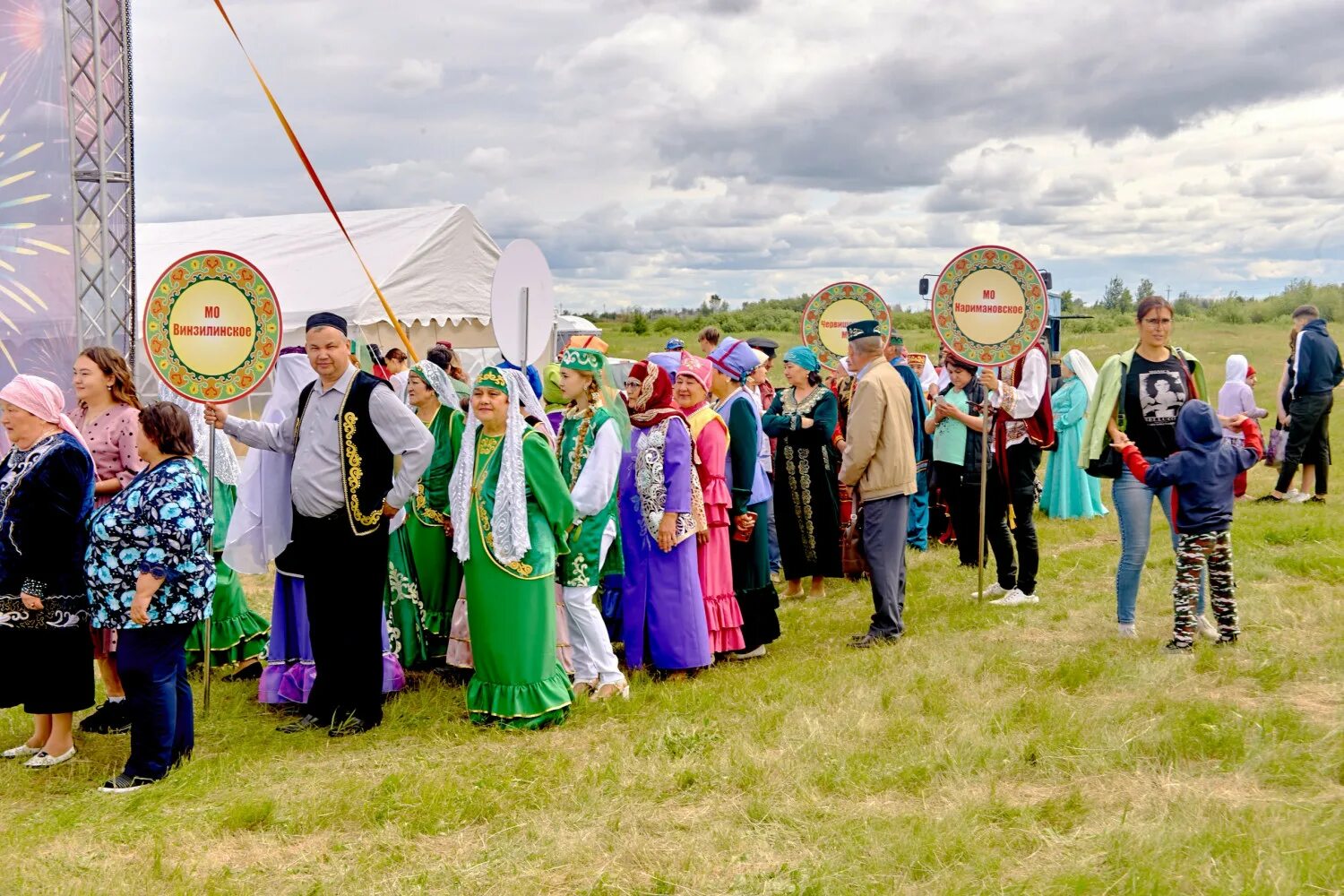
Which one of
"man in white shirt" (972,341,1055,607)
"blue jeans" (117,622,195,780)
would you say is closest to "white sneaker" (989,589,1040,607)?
"man in white shirt" (972,341,1055,607)

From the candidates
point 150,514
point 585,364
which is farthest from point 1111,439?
point 150,514

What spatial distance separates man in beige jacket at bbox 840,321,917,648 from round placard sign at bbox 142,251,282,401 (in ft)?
11.2

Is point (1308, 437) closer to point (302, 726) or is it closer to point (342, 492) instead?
point (342, 492)

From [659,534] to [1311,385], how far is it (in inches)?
328

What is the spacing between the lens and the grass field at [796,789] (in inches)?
156

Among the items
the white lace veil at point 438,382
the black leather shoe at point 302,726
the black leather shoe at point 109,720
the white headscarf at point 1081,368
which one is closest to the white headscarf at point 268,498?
the white lace veil at point 438,382

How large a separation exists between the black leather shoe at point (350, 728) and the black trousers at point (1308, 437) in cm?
990

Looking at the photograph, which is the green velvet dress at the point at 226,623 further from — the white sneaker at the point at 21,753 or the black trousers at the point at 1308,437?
the black trousers at the point at 1308,437

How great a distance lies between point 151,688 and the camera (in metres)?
4.98

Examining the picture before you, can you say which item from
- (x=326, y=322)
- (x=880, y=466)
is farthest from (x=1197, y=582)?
(x=326, y=322)

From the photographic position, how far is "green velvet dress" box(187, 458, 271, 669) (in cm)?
689

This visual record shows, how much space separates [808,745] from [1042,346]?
474 centimetres

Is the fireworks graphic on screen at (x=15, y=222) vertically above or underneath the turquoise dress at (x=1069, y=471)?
above

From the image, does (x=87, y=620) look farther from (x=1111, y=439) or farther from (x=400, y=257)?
(x=400, y=257)
